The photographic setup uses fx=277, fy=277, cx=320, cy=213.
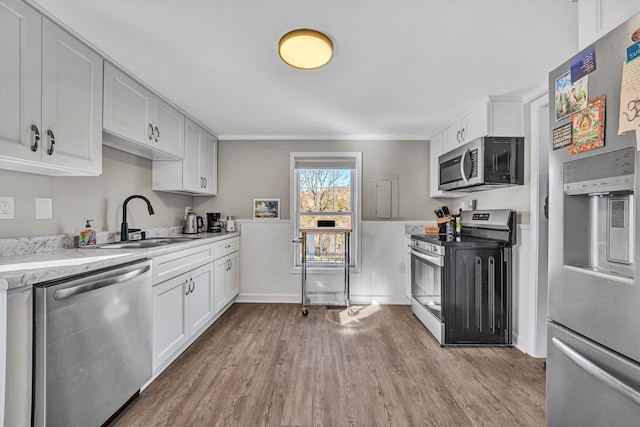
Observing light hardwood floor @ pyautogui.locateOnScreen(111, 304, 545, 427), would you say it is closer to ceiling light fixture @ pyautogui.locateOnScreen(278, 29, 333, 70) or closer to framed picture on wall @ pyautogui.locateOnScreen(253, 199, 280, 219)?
framed picture on wall @ pyautogui.locateOnScreen(253, 199, 280, 219)

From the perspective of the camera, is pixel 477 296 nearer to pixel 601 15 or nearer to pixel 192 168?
pixel 601 15

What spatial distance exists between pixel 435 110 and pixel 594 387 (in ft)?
8.34

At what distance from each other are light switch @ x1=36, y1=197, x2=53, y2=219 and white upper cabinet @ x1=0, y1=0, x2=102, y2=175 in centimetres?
19

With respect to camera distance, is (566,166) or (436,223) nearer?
(566,166)

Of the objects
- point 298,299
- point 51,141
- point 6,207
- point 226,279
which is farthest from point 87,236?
point 298,299

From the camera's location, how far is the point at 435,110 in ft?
9.33

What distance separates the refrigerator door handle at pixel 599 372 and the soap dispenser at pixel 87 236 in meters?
2.76

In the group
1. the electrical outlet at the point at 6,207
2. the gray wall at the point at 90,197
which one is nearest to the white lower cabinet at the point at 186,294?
the gray wall at the point at 90,197

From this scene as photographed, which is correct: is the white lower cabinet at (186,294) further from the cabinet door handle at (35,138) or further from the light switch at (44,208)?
the cabinet door handle at (35,138)

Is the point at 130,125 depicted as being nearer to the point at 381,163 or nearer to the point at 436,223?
the point at 381,163

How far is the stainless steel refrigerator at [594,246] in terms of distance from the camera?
0.81 meters

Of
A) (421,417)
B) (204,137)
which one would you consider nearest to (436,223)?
(421,417)

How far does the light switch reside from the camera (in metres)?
1.72

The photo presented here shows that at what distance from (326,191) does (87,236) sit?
8.53 ft
